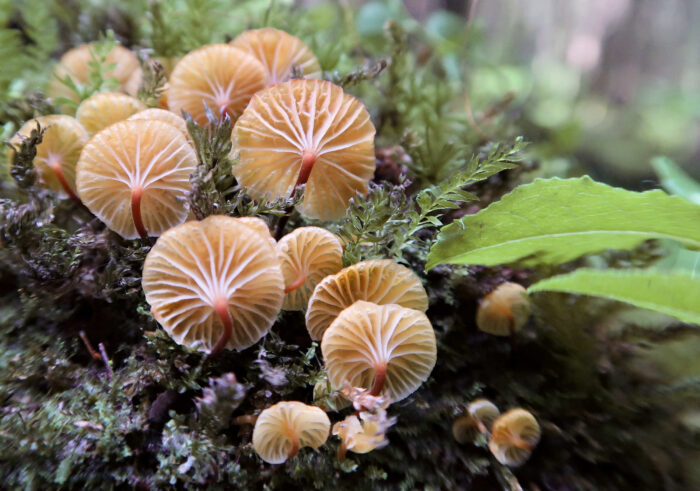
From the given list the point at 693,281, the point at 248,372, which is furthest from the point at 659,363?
the point at 248,372

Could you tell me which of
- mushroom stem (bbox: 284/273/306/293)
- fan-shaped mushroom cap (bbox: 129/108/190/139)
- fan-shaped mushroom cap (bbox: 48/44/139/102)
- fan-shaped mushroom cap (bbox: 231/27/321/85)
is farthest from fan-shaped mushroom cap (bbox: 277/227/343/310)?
fan-shaped mushroom cap (bbox: 48/44/139/102)

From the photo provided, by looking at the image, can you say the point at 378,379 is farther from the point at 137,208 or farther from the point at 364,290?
the point at 137,208

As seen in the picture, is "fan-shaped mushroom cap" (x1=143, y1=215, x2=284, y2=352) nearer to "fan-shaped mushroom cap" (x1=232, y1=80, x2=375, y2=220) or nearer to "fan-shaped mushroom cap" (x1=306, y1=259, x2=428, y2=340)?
"fan-shaped mushroom cap" (x1=306, y1=259, x2=428, y2=340)

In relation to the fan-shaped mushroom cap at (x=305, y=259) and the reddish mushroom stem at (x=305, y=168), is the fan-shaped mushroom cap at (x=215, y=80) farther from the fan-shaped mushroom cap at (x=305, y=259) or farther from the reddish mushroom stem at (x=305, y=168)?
the fan-shaped mushroom cap at (x=305, y=259)

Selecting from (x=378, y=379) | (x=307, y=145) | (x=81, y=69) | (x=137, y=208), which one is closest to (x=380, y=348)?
(x=378, y=379)

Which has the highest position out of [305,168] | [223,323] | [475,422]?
[305,168]

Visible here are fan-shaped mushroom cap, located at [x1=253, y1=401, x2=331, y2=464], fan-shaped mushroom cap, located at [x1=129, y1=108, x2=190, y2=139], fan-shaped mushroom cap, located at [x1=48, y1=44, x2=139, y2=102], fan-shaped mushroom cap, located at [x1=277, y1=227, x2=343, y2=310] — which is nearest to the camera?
fan-shaped mushroom cap, located at [x1=253, y1=401, x2=331, y2=464]
